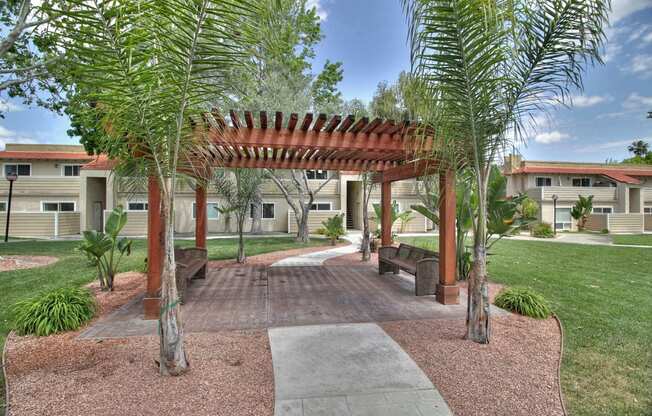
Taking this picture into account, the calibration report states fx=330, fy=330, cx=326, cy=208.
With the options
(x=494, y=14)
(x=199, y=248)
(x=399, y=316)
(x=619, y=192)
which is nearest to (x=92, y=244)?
(x=199, y=248)

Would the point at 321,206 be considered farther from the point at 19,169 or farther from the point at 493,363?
the point at 493,363

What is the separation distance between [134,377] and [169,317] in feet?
2.16

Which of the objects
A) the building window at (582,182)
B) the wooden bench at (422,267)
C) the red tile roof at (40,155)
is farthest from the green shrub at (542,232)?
the red tile roof at (40,155)

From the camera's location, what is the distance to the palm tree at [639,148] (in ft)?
167

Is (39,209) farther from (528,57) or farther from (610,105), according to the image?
(610,105)

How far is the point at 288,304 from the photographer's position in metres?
5.85

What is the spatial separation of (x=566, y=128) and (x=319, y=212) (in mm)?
19186

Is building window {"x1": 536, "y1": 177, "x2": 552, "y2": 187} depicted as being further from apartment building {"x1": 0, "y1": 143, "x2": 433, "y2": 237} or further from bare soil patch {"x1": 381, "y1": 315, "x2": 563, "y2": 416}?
bare soil patch {"x1": 381, "y1": 315, "x2": 563, "y2": 416}

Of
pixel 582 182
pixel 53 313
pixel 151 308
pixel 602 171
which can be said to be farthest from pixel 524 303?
pixel 602 171

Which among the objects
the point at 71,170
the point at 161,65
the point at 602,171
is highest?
the point at 602,171

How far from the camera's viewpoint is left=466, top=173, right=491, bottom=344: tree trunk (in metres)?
4.02

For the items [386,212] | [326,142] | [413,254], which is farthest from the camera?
[386,212]

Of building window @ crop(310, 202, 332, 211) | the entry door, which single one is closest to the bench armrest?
building window @ crop(310, 202, 332, 211)

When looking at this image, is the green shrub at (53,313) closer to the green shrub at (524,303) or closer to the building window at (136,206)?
the green shrub at (524,303)
